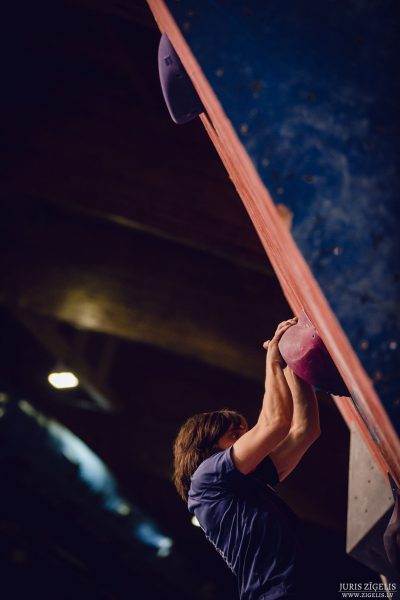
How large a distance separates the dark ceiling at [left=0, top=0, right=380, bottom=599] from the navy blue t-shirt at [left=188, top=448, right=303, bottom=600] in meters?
3.53

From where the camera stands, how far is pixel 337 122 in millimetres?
1083

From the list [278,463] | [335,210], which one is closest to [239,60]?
[335,210]

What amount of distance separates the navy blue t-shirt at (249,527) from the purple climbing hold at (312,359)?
1.32ft

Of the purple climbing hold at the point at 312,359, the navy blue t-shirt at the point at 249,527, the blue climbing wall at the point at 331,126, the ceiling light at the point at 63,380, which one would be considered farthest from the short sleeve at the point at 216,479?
the ceiling light at the point at 63,380

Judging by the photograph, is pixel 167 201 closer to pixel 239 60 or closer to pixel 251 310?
pixel 251 310

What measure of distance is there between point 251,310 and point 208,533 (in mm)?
4151

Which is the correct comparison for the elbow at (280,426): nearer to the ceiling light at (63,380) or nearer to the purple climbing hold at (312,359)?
the purple climbing hold at (312,359)

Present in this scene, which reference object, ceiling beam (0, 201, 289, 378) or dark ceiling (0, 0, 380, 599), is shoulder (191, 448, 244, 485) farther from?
ceiling beam (0, 201, 289, 378)

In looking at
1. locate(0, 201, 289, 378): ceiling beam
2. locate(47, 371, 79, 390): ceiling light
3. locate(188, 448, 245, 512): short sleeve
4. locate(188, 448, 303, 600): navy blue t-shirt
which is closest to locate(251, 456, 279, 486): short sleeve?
locate(188, 448, 303, 600): navy blue t-shirt

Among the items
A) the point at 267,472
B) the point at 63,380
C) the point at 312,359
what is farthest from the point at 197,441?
the point at 63,380

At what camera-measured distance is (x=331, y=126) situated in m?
1.08

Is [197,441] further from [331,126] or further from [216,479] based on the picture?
[331,126]

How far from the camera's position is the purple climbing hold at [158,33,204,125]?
1714 millimetres

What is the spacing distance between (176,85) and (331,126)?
2.70ft
